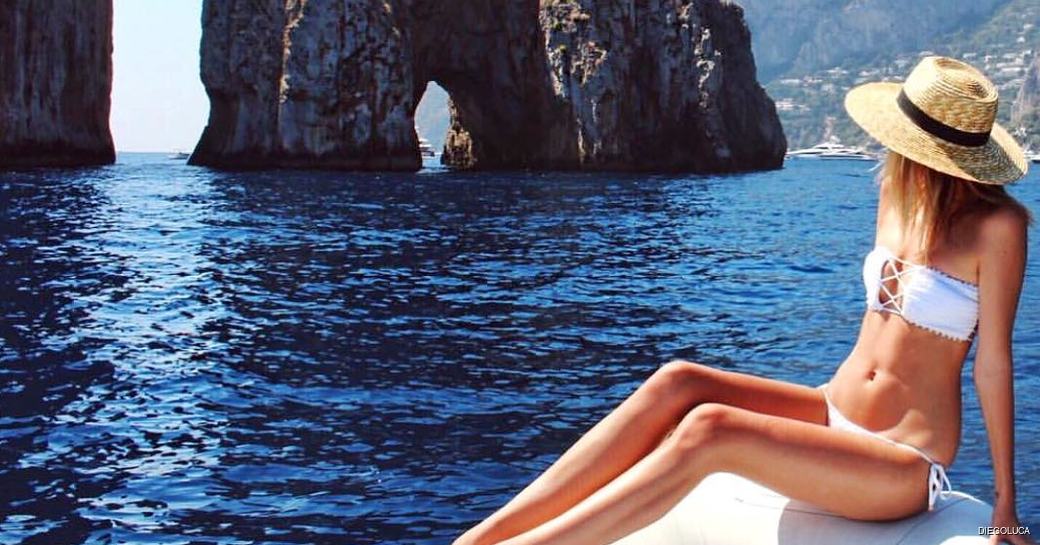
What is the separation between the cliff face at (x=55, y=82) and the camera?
5888 centimetres

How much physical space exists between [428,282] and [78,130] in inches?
2124

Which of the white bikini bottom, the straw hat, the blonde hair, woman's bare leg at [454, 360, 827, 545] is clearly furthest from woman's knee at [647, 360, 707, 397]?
the straw hat

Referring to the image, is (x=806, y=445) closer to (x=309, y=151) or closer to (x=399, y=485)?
(x=399, y=485)

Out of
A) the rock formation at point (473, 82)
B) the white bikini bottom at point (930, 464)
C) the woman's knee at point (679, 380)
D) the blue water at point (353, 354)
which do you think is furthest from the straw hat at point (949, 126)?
the rock formation at point (473, 82)

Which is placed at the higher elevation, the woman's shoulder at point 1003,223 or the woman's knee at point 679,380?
the woman's shoulder at point 1003,223

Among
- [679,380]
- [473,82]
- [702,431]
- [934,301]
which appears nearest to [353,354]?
[679,380]

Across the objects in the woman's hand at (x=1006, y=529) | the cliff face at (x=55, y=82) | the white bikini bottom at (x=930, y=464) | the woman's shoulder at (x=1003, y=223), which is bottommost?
the woman's hand at (x=1006, y=529)

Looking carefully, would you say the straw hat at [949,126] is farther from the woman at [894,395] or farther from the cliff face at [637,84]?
the cliff face at [637,84]

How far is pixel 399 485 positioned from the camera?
7.44 m

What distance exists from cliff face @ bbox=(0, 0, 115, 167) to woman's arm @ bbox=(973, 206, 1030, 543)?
60.2 m

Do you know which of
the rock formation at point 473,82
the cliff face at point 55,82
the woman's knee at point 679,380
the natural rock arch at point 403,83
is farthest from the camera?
the rock formation at point 473,82

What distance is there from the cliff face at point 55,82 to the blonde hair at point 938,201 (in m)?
59.9

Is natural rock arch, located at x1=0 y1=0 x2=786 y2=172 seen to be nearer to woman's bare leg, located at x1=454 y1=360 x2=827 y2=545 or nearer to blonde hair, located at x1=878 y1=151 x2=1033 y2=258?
woman's bare leg, located at x1=454 y1=360 x2=827 y2=545

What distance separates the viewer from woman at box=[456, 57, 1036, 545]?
14.3 feet
